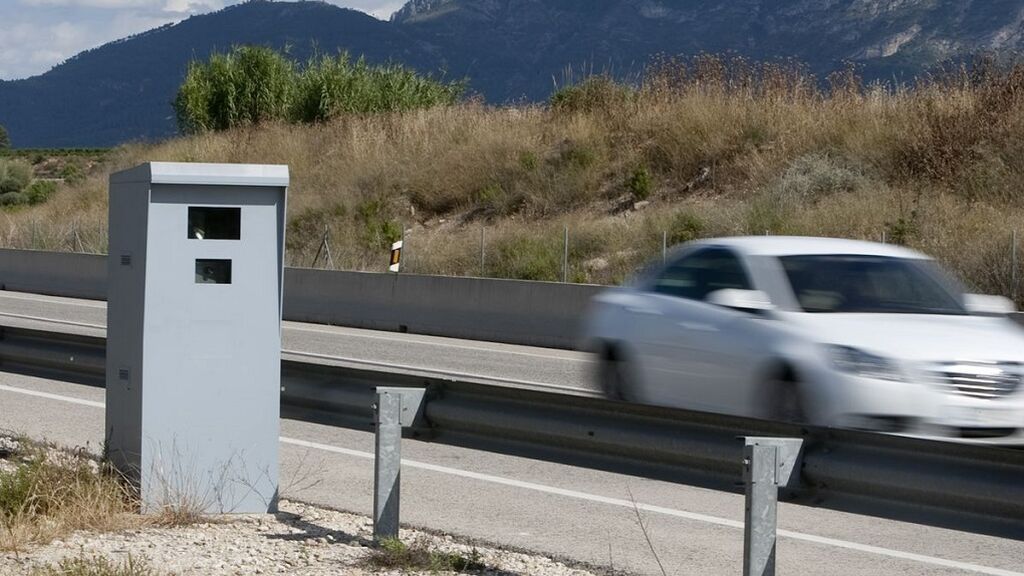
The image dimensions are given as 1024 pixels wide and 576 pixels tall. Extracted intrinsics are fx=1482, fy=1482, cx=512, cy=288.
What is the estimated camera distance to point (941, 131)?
3112 cm

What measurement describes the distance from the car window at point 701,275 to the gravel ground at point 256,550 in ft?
13.7

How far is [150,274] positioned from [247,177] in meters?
0.71

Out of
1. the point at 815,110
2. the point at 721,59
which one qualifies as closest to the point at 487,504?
the point at 815,110

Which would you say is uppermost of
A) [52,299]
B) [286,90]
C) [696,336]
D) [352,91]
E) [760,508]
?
[286,90]

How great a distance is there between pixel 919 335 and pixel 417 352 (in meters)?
10.8

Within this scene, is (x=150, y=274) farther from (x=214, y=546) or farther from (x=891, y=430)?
(x=891, y=430)

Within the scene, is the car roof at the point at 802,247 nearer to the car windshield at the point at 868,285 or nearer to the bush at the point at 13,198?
the car windshield at the point at 868,285

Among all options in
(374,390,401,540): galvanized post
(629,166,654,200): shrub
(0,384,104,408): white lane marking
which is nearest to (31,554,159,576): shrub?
(374,390,401,540): galvanized post

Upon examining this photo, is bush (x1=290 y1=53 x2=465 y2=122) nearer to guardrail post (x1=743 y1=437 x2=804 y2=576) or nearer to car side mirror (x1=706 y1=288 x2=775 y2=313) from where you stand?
car side mirror (x1=706 y1=288 x2=775 y2=313)

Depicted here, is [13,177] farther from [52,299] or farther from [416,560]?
[416,560]

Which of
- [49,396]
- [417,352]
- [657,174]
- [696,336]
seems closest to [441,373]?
[417,352]

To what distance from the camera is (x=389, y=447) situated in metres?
7.13

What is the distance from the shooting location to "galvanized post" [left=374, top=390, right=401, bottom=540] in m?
7.12

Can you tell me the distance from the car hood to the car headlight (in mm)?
51
